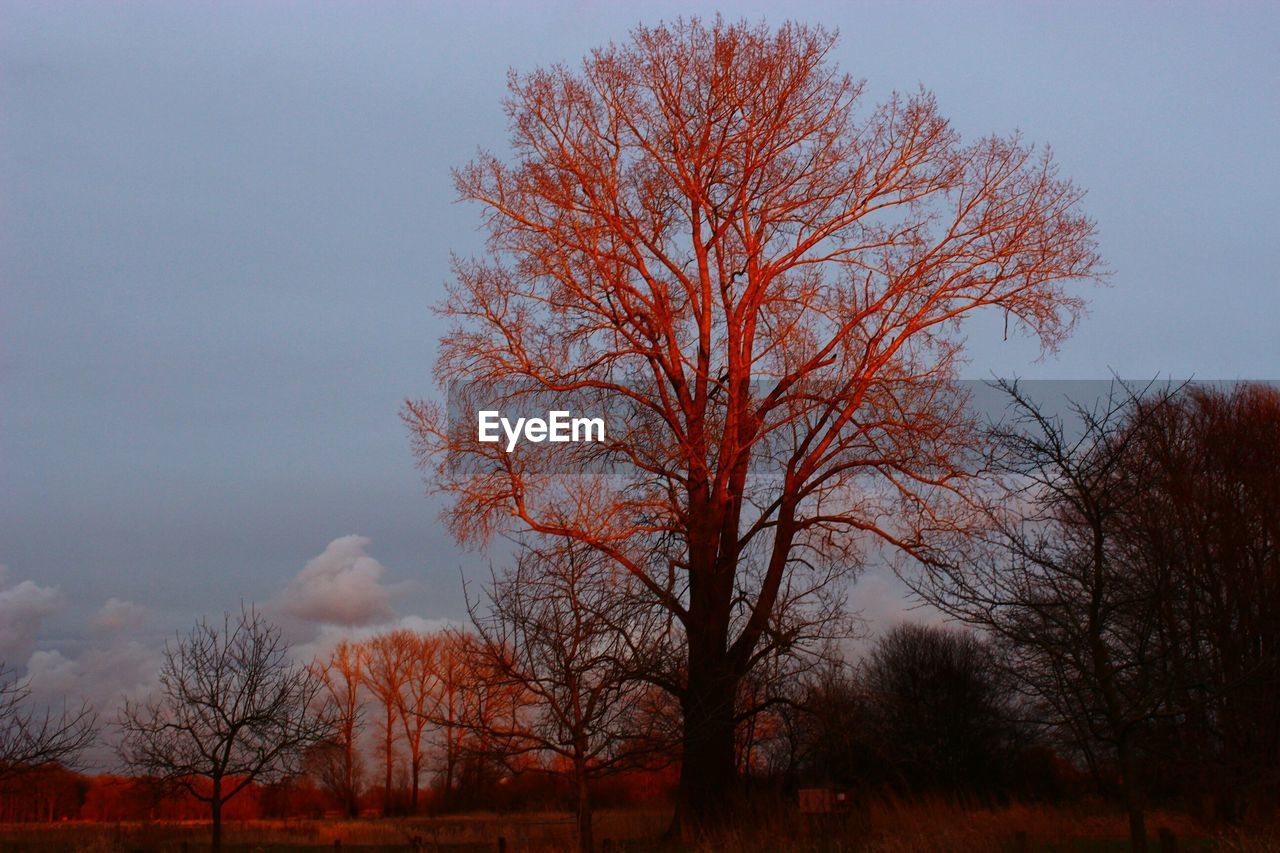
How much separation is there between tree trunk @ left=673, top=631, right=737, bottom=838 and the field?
0.68m

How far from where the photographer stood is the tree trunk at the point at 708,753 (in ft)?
55.4

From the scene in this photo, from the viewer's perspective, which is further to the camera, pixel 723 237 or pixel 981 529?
pixel 723 237

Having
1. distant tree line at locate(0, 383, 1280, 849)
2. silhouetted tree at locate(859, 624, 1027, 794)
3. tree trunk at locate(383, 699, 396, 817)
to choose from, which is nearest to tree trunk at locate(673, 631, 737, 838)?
distant tree line at locate(0, 383, 1280, 849)

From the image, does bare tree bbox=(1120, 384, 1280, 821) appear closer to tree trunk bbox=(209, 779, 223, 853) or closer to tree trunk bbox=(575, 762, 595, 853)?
tree trunk bbox=(575, 762, 595, 853)

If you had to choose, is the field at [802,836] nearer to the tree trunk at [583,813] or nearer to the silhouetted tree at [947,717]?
the tree trunk at [583,813]

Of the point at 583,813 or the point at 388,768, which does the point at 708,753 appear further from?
the point at 388,768

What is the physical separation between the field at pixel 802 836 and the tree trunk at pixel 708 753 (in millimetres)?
684

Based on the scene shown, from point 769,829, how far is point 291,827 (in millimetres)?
20045

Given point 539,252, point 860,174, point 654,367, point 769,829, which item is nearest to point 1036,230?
point 860,174

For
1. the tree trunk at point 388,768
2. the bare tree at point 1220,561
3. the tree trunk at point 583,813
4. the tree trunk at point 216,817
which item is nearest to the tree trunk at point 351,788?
the tree trunk at point 388,768

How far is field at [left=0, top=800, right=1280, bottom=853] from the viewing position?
14227 millimetres

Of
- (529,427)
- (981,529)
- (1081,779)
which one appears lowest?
(1081,779)

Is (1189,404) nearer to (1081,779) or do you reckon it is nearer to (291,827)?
(1081,779)

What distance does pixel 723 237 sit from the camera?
19.1m
